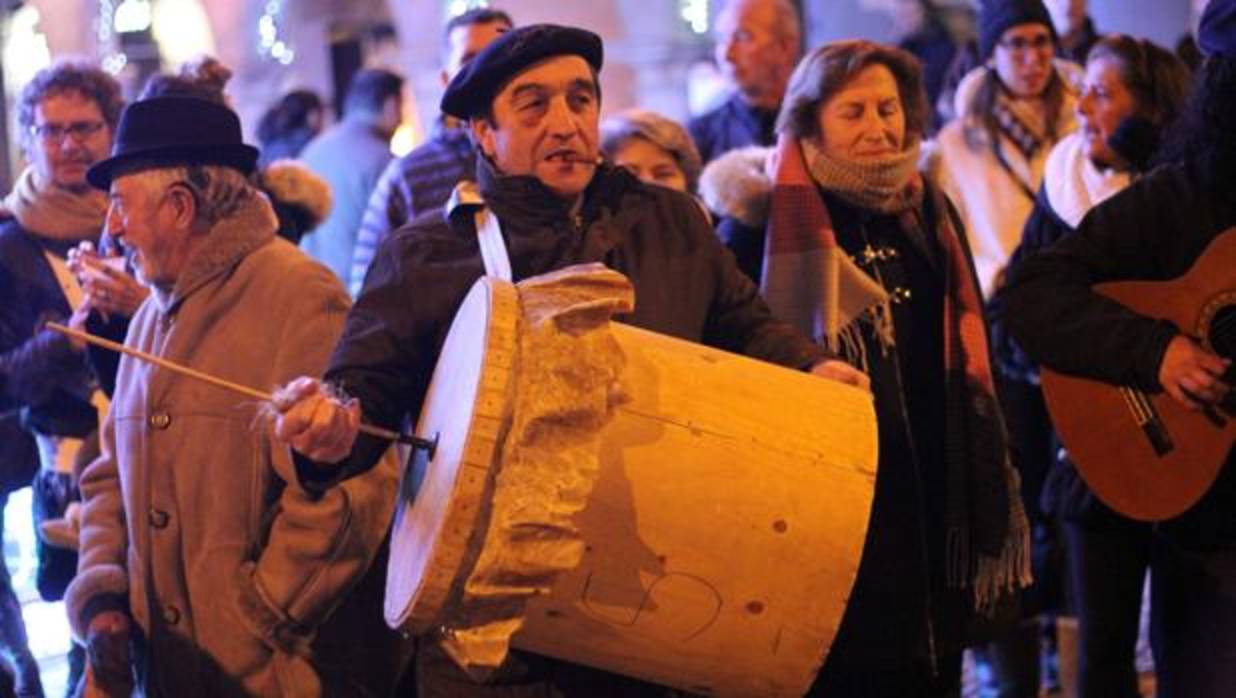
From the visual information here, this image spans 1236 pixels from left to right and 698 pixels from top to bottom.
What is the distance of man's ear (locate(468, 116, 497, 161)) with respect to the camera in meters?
4.35

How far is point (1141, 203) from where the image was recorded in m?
4.98

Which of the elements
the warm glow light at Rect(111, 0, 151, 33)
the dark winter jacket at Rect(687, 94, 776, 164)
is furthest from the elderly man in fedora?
the warm glow light at Rect(111, 0, 151, 33)

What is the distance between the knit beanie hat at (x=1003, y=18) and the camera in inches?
319

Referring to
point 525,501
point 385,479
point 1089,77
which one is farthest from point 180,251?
point 1089,77

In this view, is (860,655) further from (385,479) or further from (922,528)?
(385,479)

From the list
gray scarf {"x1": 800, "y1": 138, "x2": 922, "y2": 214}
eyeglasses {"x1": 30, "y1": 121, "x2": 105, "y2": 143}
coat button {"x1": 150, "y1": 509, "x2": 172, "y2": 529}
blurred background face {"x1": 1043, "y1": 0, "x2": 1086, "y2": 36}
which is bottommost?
coat button {"x1": 150, "y1": 509, "x2": 172, "y2": 529}

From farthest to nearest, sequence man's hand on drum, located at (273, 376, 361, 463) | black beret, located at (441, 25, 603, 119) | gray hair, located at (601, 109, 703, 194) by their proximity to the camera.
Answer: gray hair, located at (601, 109, 703, 194)
black beret, located at (441, 25, 603, 119)
man's hand on drum, located at (273, 376, 361, 463)

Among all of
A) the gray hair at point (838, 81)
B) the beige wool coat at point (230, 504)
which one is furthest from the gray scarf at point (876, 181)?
the beige wool coat at point (230, 504)

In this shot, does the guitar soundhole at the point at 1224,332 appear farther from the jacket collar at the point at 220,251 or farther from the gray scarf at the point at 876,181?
the jacket collar at the point at 220,251

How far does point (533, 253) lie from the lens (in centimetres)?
425

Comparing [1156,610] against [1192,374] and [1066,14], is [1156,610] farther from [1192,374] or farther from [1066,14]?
[1066,14]

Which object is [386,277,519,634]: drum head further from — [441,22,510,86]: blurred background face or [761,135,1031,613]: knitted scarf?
[441,22,510,86]: blurred background face

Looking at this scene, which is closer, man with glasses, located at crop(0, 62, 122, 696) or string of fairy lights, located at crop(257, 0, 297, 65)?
man with glasses, located at crop(0, 62, 122, 696)

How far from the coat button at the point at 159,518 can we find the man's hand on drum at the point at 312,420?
92 centimetres
